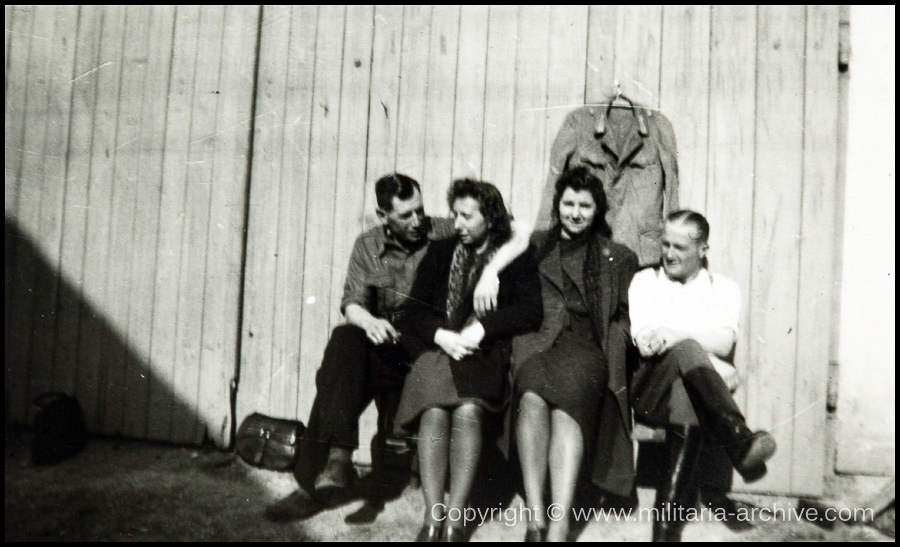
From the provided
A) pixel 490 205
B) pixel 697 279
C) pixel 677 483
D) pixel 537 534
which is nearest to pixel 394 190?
pixel 490 205

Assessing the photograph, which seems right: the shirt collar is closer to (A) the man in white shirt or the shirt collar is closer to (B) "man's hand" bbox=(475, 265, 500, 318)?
(A) the man in white shirt

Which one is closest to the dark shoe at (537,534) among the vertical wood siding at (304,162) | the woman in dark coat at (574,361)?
the woman in dark coat at (574,361)

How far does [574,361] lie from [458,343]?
0.47 m

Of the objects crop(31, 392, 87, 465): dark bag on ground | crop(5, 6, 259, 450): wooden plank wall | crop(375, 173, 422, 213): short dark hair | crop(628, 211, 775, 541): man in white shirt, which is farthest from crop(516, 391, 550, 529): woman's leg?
crop(31, 392, 87, 465): dark bag on ground

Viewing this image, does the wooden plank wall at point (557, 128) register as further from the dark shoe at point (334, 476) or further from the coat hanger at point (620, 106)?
the dark shoe at point (334, 476)

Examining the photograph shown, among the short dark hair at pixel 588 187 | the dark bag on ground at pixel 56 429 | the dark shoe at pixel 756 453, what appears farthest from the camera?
the dark bag on ground at pixel 56 429

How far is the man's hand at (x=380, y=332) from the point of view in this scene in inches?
101

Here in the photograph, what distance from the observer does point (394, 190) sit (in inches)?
108

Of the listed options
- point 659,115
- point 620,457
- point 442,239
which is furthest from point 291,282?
point 659,115

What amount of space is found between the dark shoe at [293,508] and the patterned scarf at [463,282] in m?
0.99

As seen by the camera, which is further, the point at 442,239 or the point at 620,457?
the point at 442,239

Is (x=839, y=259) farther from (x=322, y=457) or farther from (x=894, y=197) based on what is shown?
(x=322, y=457)

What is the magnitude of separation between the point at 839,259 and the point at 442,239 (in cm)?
Result: 185

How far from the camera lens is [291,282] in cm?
307
